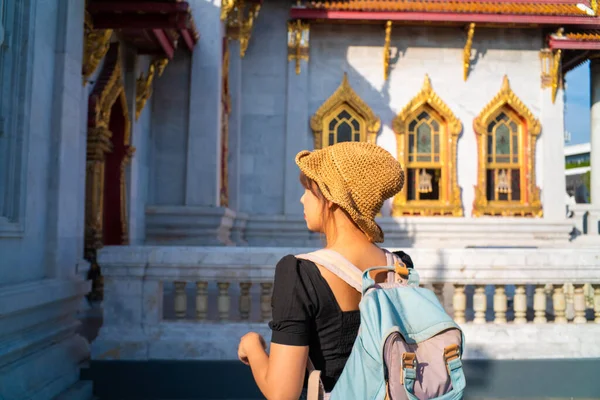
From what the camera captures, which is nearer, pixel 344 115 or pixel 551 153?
pixel 344 115

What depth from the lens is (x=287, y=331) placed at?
151 cm

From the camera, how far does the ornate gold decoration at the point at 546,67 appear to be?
11484mm

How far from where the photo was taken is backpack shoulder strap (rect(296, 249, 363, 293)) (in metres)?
1.56

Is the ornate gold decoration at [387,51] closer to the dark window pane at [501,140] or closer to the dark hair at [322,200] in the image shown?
the dark window pane at [501,140]

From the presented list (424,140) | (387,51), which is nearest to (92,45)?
(387,51)

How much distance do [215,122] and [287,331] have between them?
7716 mm

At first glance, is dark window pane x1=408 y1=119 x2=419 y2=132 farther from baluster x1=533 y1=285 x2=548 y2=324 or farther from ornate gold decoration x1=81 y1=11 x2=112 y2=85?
baluster x1=533 y1=285 x2=548 y2=324

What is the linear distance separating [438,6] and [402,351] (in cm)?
1053

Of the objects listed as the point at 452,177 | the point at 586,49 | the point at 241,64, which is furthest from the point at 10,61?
the point at 586,49

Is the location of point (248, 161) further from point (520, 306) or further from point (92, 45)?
point (520, 306)

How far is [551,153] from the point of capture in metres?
11.4

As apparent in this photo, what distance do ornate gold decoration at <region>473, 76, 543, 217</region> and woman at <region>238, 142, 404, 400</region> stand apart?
1007cm

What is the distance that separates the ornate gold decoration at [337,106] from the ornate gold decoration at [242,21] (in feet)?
6.37

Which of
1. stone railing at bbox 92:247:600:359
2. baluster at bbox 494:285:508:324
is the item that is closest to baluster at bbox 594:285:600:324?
stone railing at bbox 92:247:600:359
